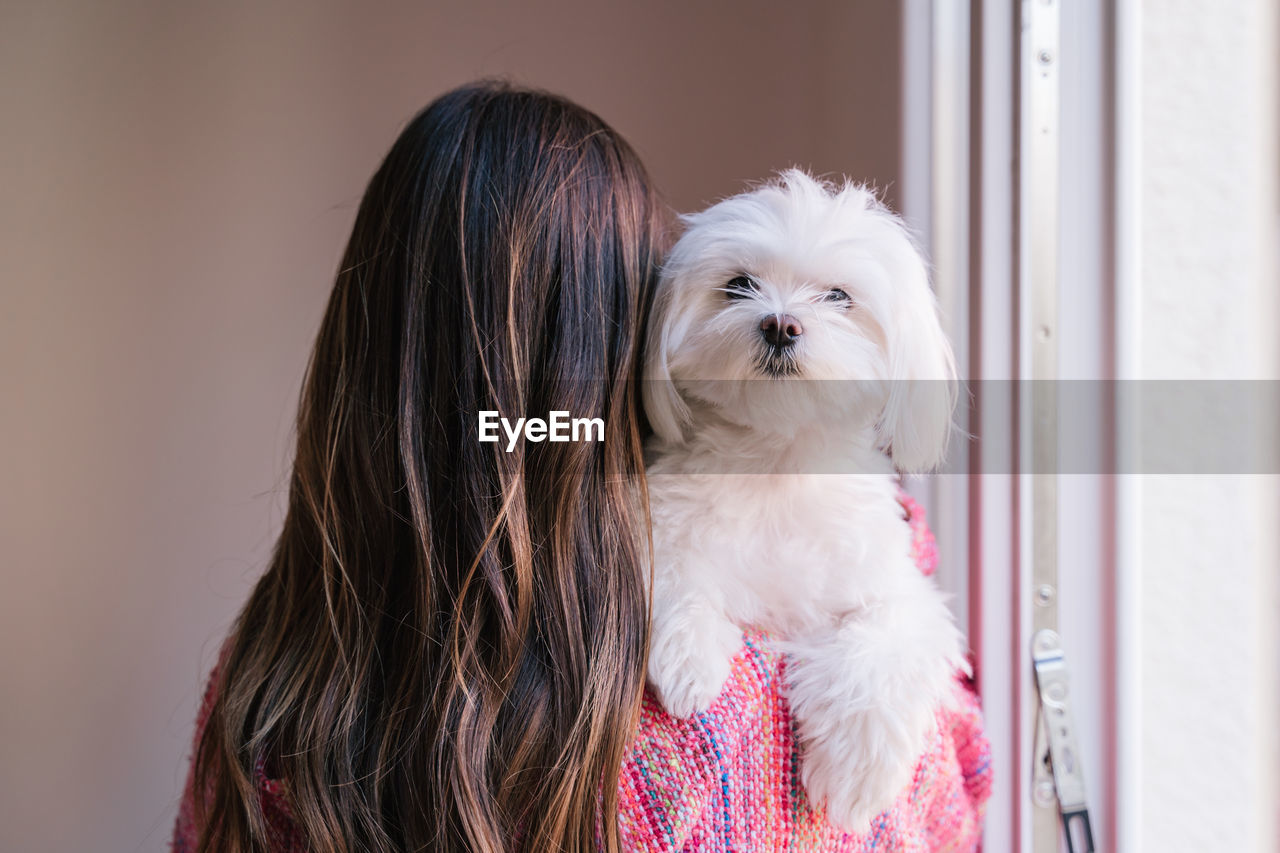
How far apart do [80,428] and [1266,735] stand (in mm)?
1657

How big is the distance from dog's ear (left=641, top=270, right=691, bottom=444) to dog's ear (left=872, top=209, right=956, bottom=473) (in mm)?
204

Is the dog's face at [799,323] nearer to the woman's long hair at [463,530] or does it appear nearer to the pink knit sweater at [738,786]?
the woman's long hair at [463,530]

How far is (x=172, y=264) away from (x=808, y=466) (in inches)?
46.5

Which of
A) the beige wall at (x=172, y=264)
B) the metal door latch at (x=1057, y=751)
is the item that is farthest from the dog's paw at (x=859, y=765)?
the beige wall at (x=172, y=264)

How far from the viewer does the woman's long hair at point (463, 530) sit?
2.13ft

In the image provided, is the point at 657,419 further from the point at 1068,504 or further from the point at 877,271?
the point at 1068,504

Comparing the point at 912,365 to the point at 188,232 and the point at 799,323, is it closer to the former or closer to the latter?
the point at 799,323

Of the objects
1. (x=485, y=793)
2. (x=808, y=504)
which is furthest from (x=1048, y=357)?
(x=485, y=793)

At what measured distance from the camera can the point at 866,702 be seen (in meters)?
0.65

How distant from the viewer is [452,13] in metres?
1.34

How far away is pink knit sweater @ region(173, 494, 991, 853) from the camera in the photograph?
2.04 ft

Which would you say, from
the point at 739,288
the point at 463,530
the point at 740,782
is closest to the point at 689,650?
the point at 740,782

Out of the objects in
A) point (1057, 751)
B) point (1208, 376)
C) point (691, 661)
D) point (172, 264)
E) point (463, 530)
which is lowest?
point (1057, 751)

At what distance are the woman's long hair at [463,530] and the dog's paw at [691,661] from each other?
0.8 inches
